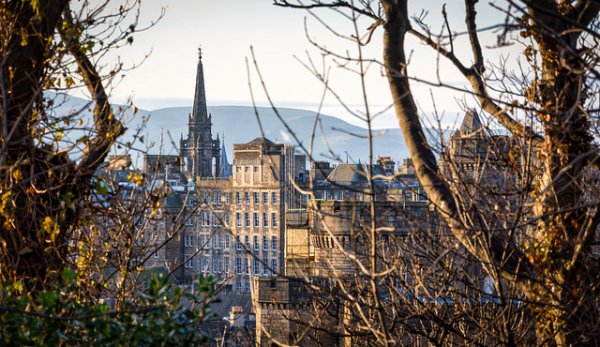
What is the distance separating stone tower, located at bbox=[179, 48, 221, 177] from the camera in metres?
88.2

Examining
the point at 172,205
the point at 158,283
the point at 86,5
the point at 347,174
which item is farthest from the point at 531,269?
the point at 172,205

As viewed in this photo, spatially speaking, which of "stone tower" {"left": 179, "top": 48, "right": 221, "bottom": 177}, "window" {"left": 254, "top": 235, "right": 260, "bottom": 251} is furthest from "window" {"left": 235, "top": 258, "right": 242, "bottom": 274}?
"stone tower" {"left": 179, "top": 48, "right": 221, "bottom": 177}

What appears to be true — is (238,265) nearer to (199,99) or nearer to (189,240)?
(189,240)

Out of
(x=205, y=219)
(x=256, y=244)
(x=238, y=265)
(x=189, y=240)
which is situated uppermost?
(x=205, y=219)

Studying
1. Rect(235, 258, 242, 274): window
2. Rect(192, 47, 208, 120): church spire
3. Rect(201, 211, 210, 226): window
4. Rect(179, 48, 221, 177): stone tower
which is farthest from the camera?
Rect(192, 47, 208, 120): church spire

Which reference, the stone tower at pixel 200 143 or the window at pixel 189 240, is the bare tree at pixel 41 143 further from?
the stone tower at pixel 200 143

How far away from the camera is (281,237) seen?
7375 centimetres

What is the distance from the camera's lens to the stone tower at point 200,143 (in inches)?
3474

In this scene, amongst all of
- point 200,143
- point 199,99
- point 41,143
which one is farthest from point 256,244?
point 41,143

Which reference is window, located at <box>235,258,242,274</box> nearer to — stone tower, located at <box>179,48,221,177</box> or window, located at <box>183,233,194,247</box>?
window, located at <box>183,233,194,247</box>

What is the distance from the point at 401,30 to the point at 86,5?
2.77 metres

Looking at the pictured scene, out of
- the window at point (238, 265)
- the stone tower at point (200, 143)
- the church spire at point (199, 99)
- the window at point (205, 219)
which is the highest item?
the church spire at point (199, 99)

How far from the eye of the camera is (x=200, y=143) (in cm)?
8856

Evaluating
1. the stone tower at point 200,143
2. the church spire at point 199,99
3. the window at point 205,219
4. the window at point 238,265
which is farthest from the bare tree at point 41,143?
the church spire at point 199,99
